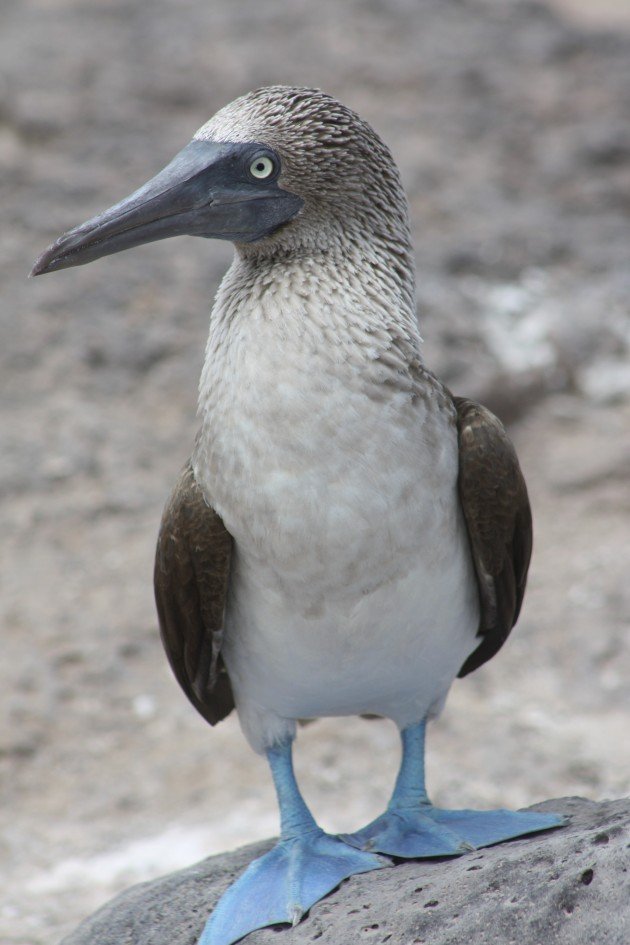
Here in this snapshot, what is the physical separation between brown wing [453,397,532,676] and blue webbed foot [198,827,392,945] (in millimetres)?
911

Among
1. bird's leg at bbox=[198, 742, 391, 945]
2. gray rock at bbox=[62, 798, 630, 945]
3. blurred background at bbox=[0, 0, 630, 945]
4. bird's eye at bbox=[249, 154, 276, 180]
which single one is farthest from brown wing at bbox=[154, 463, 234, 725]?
blurred background at bbox=[0, 0, 630, 945]

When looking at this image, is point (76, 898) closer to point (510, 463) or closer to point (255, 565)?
point (255, 565)

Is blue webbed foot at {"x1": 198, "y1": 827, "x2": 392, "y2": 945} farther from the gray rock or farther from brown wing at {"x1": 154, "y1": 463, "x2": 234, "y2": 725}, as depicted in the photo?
brown wing at {"x1": 154, "y1": 463, "x2": 234, "y2": 725}

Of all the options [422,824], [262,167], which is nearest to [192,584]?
[422,824]

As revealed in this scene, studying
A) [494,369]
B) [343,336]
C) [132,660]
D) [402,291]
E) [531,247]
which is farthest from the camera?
[531,247]

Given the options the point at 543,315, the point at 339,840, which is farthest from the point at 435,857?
the point at 543,315

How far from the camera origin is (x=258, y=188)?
3.44m

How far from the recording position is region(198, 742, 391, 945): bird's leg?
3576mm

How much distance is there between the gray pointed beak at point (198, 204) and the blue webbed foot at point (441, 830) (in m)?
2.03

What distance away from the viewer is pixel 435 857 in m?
→ 3.77

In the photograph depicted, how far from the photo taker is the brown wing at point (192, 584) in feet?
11.7

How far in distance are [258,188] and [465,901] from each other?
209 centimetres

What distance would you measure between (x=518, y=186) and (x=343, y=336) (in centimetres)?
632

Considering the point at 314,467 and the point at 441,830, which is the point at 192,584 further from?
the point at 441,830
